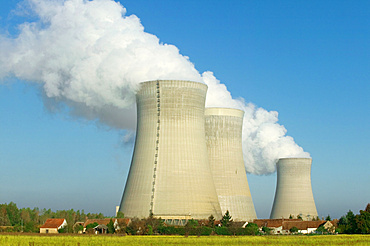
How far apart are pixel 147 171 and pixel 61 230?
716 cm

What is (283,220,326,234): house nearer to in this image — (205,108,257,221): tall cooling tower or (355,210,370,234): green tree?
(205,108,257,221): tall cooling tower

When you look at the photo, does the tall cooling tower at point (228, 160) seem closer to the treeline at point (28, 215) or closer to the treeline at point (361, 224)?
the treeline at point (361, 224)

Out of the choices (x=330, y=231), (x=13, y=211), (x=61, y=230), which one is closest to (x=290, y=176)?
(x=330, y=231)

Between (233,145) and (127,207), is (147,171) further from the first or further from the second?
(233,145)

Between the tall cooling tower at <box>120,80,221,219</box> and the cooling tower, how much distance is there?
46.8ft

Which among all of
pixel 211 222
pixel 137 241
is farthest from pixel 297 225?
pixel 137 241

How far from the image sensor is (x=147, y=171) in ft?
97.3

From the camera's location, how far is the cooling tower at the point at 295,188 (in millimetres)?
42875

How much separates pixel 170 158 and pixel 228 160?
8.09 meters

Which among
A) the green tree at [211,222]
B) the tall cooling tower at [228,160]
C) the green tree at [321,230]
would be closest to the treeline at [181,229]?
the green tree at [211,222]

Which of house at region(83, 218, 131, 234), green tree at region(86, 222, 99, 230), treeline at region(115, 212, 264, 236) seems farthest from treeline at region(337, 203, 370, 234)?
green tree at region(86, 222, 99, 230)

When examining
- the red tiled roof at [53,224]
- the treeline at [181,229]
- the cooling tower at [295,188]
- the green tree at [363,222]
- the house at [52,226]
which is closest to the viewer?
the treeline at [181,229]

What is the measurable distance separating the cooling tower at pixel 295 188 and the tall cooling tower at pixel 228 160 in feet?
20.0

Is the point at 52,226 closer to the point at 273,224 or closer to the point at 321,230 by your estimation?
the point at 273,224
